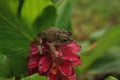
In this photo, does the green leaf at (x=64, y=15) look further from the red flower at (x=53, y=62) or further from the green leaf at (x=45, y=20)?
the red flower at (x=53, y=62)

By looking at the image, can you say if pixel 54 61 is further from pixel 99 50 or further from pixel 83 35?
pixel 83 35

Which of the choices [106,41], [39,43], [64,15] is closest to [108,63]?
[106,41]

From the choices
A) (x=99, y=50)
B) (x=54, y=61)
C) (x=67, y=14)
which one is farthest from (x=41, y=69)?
(x=99, y=50)

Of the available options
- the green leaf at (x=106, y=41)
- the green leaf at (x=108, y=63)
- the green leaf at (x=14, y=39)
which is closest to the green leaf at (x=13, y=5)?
the green leaf at (x=14, y=39)

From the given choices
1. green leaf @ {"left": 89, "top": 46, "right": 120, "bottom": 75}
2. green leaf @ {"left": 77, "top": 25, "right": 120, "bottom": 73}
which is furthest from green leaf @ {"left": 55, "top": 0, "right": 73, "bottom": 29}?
green leaf @ {"left": 89, "top": 46, "right": 120, "bottom": 75}

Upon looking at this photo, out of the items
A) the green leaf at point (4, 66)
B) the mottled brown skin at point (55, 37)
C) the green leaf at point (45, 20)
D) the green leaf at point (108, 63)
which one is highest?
the green leaf at point (108, 63)

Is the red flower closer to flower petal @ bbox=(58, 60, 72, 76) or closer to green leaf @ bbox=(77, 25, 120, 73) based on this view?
flower petal @ bbox=(58, 60, 72, 76)
